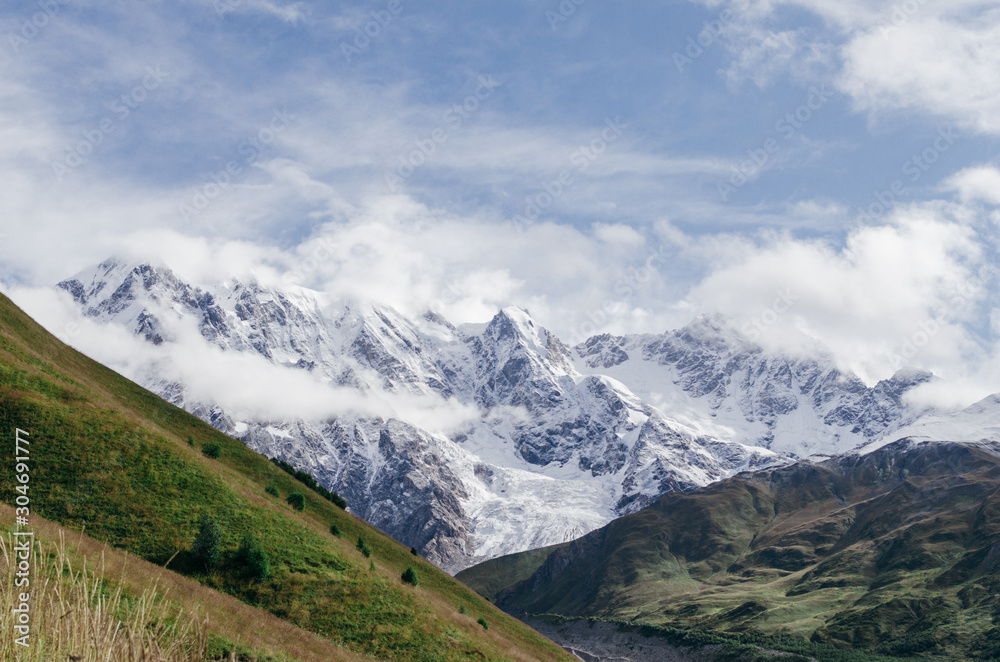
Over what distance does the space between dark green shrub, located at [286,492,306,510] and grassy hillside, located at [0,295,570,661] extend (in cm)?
889

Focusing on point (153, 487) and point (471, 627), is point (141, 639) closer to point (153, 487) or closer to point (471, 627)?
point (153, 487)

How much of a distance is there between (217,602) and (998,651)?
20376cm

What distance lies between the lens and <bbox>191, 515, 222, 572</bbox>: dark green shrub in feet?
136

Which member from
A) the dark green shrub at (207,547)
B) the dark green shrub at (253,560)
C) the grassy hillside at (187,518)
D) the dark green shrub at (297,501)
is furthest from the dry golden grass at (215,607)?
the dark green shrub at (297,501)

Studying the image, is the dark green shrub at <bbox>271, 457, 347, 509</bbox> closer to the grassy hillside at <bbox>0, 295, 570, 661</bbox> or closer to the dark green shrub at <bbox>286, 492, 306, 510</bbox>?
the dark green shrub at <bbox>286, 492, 306, 510</bbox>

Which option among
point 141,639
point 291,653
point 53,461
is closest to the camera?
point 141,639

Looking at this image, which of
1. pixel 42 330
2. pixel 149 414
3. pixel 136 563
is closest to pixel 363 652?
pixel 136 563

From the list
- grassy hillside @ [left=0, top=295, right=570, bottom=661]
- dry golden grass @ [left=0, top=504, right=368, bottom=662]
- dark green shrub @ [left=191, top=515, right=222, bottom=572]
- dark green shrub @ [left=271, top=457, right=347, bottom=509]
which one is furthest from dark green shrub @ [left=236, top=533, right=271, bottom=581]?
dark green shrub @ [left=271, top=457, right=347, bottom=509]

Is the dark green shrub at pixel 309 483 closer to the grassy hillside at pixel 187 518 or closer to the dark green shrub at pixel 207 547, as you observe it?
the grassy hillside at pixel 187 518

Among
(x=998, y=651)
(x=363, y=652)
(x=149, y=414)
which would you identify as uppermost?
(x=998, y=651)

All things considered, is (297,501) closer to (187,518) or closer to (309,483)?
(309,483)

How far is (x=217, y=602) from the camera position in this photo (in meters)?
34.7

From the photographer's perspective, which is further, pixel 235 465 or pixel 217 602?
pixel 235 465

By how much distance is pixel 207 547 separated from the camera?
4191 centimetres
